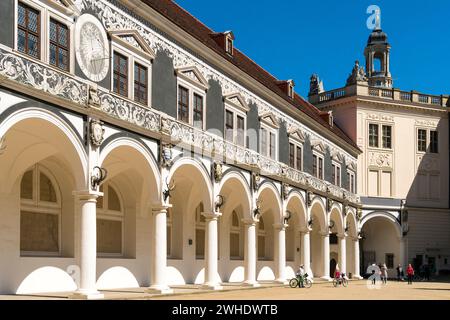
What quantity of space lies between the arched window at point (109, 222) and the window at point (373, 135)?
30.1 metres

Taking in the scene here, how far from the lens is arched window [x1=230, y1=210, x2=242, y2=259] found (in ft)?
110

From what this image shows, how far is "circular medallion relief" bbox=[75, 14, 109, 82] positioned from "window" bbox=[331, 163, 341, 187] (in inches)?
1024

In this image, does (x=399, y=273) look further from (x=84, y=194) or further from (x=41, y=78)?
(x=41, y=78)

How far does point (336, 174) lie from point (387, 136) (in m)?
8.59

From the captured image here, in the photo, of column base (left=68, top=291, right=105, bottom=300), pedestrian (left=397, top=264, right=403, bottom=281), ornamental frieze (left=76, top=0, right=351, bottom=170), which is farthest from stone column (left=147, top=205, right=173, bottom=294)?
pedestrian (left=397, top=264, right=403, bottom=281)

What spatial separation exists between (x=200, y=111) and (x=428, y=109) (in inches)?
1197

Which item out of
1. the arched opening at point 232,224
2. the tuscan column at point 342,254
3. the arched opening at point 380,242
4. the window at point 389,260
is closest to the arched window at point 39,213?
the arched opening at point 232,224

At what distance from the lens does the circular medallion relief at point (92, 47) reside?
18.8 m

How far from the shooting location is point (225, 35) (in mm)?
30594

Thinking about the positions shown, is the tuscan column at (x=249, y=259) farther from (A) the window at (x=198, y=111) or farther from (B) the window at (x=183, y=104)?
(B) the window at (x=183, y=104)
